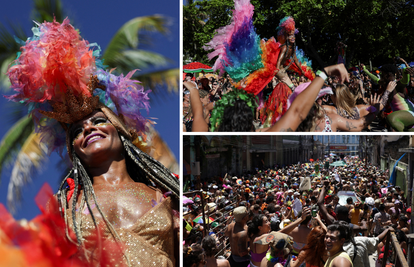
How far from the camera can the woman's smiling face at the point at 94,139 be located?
2404 mm

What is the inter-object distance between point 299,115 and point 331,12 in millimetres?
781

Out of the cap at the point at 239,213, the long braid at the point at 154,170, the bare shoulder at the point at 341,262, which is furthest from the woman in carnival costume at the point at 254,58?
the bare shoulder at the point at 341,262

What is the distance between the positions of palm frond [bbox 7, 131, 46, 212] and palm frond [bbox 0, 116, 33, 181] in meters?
0.23

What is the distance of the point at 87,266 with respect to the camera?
1948 mm

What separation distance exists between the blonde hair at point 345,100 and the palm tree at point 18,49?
12.1ft

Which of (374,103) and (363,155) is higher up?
(374,103)

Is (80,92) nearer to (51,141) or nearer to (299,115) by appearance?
(51,141)

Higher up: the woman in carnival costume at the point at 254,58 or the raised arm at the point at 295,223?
the woman in carnival costume at the point at 254,58

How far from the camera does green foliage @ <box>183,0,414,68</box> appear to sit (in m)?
2.60

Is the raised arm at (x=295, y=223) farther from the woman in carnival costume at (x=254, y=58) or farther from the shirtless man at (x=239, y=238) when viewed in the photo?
the woman in carnival costume at (x=254, y=58)

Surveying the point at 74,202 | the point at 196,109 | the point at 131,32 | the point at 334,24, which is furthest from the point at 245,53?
the point at 131,32

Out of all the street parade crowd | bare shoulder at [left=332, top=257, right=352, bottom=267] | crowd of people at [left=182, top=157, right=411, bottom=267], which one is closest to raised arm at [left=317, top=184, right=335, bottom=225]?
crowd of people at [left=182, top=157, right=411, bottom=267]

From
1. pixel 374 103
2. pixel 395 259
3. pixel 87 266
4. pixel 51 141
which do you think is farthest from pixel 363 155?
pixel 51 141

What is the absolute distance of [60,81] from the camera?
2.33 m
